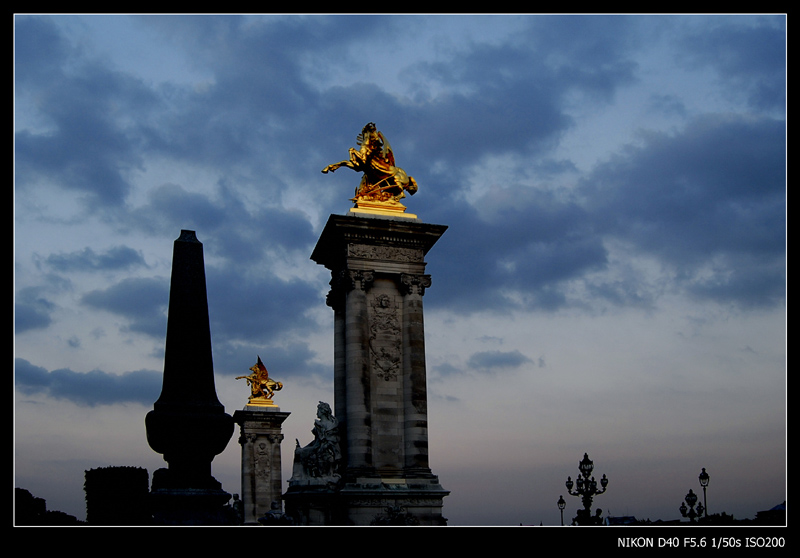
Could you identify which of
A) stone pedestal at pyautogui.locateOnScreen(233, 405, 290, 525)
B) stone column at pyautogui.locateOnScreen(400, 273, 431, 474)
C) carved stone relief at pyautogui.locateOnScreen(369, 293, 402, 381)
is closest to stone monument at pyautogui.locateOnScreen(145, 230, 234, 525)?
stone column at pyautogui.locateOnScreen(400, 273, 431, 474)

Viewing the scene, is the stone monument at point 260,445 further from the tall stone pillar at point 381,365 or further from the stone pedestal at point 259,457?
the tall stone pillar at point 381,365

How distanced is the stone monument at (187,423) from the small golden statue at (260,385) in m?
32.4

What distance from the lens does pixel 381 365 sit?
24.6 m

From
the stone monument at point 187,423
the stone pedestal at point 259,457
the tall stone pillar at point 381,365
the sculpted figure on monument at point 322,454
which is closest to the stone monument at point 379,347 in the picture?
the tall stone pillar at point 381,365

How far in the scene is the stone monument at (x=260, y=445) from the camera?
142ft

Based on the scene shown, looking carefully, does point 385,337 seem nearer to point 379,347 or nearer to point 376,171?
point 379,347

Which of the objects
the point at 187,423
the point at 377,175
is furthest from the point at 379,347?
the point at 187,423

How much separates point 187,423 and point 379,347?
39.4 ft
